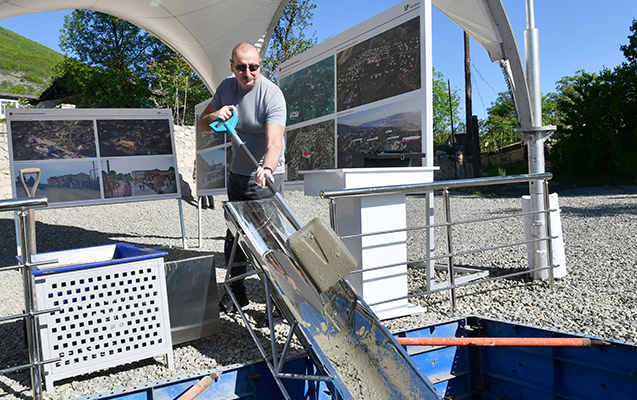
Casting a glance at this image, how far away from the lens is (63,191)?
5738mm

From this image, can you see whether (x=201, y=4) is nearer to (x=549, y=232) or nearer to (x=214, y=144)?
(x=214, y=144)

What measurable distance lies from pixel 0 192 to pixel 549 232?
443 inches

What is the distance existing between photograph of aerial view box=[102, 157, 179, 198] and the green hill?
7815 cm

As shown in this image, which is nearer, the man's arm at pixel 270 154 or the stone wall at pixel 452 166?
the man's arm at pixel 270 154

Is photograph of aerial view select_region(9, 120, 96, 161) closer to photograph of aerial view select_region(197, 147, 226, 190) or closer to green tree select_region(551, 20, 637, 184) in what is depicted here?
photograph of aerial view select_region(197, 147, 226, 190)

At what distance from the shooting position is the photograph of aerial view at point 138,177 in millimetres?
6031

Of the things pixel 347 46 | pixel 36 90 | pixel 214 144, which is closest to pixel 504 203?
pixel 214 144

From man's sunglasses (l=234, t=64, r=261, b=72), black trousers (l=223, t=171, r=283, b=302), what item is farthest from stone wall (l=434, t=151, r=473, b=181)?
man's sunglasses (l=234, t=64, r=261, b=72)

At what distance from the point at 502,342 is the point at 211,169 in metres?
5.05

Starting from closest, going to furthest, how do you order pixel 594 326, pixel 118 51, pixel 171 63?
pixel 594 326 < pixel 171 63 < pixel 118 51

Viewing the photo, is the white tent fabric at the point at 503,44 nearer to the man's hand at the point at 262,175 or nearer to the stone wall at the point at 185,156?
the man's hand at the point at 262,175

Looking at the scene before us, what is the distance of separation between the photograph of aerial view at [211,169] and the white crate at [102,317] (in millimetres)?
4070

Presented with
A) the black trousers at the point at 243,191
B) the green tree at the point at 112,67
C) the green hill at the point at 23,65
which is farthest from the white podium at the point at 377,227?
the green hill at the point at 23,65

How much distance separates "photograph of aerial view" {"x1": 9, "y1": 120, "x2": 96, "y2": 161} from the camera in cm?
552
